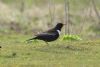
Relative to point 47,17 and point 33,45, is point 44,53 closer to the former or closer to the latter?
point 33,45

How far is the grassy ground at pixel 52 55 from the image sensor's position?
54.2 ft

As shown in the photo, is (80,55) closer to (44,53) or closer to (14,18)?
(44,53)

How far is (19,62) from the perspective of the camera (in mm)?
16766

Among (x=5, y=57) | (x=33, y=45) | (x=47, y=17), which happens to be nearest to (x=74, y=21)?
(x=47, y=17)

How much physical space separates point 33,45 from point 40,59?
276 centimetres

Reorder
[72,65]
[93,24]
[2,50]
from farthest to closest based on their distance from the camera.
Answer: [93,24] → [2,50] → [72,65]

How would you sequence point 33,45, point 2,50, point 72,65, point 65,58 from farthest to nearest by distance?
1. point 33,45
2. point 2,50
3. point 65,58
4. point 72,65

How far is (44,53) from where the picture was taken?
711 inches

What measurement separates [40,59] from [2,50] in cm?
194

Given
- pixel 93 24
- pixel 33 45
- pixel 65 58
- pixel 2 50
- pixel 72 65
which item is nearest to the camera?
pixel 72 65

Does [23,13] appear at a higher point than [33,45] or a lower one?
lower

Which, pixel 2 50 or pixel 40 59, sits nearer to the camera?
pixel 40 59

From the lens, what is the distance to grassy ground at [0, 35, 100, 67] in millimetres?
16516

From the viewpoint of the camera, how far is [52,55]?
17.8m
